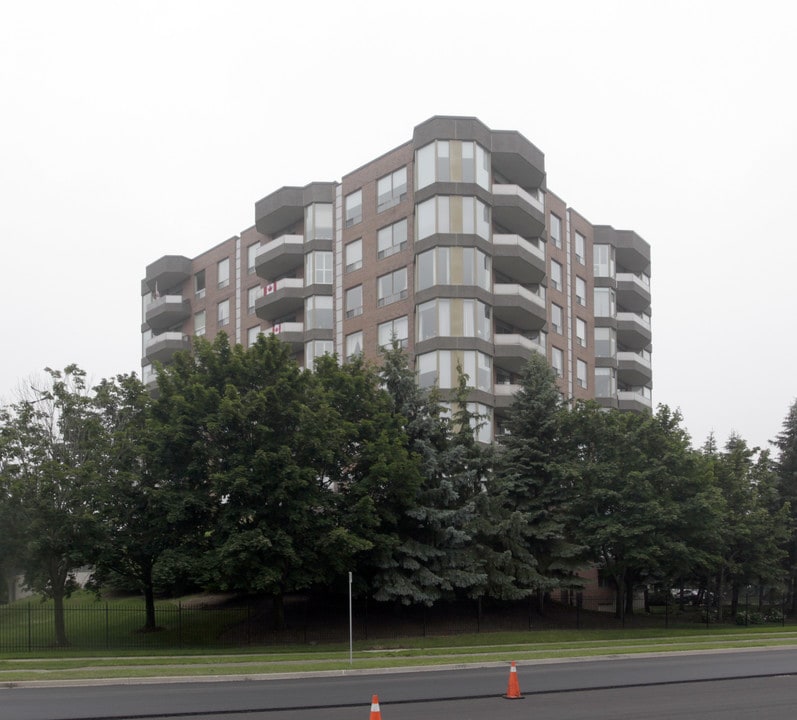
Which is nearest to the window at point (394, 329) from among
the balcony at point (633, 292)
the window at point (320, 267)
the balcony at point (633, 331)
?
the window at point (320, 267)

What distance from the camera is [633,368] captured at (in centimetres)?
6769

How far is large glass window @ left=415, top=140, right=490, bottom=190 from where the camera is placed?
49.0 metres

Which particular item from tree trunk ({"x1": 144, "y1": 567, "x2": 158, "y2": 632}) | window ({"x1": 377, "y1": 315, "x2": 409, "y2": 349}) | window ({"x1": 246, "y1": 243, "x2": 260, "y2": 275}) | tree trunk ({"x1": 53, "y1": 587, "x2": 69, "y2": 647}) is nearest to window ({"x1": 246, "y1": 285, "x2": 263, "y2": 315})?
window ({"x1": 246, "y1": 243, "x2": 260, "y2": 275})

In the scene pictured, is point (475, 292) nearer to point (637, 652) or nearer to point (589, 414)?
point (589, 414)

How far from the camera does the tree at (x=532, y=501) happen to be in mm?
36500

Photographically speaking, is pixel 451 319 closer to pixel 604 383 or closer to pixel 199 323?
pixel 604 383

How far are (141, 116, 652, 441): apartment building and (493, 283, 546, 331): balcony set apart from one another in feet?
0.28

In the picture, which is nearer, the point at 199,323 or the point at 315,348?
the point at 315,348

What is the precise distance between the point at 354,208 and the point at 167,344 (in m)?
20.5

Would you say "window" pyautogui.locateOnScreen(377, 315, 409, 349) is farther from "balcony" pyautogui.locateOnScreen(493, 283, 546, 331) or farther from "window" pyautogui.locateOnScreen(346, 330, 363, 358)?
"balcony" pyautogui.locateOnScreen(493, 283, 546, 331)

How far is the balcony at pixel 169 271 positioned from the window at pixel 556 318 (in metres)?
28.4

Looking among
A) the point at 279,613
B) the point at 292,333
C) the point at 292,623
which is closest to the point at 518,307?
the point at 292,333

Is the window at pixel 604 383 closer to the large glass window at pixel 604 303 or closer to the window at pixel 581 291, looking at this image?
the large glass window at pixel 604 303

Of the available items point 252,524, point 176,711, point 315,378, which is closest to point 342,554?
point 252,524
